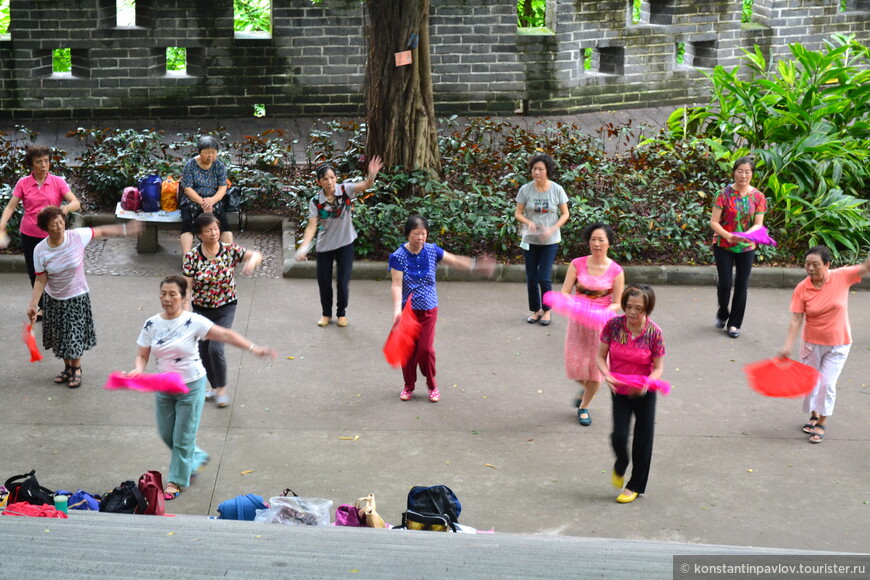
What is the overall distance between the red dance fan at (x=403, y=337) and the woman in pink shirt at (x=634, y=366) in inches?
71.6

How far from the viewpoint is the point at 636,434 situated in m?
6.36

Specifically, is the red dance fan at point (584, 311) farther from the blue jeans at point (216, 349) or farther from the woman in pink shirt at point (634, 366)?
the blue jeans at point (216, 349)

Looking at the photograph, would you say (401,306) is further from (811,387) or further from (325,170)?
(811,387)

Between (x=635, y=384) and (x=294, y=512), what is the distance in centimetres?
222

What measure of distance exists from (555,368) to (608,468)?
191 cm

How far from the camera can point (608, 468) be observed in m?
7.01

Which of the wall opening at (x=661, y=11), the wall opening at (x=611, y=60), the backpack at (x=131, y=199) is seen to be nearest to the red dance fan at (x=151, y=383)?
the backpack at (x=131, y=199)

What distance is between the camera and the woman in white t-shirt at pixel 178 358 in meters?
6.28

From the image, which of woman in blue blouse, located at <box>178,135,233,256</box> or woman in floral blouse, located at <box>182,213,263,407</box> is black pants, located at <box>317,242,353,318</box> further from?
woman in floral blouse, located at <box>182,213,263,407</box>

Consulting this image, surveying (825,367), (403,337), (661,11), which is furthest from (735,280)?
(661,11)

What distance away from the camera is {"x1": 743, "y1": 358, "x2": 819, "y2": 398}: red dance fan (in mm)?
7125

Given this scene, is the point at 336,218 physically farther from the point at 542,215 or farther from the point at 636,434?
the point at 636,434

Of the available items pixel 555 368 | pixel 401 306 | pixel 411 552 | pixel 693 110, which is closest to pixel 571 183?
pixel 693 110

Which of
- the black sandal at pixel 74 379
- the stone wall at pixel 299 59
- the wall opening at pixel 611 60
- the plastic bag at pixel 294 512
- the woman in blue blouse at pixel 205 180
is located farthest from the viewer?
the wall opening at pixel 611 60
